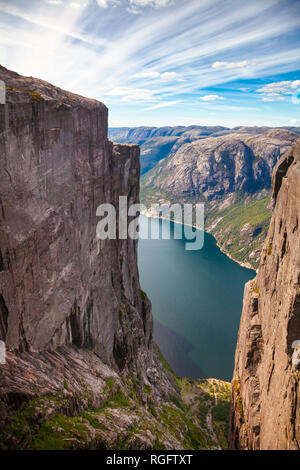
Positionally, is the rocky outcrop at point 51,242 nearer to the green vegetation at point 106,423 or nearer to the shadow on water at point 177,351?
the green vegetation at point 106,423

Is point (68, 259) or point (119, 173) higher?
point (119, 173)

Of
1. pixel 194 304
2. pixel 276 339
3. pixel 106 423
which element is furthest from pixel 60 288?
pixel 194 304

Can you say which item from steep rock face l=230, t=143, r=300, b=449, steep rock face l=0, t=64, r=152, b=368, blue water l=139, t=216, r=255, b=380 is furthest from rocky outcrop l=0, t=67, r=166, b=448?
blue water l=139, t=216, r=255, b=380

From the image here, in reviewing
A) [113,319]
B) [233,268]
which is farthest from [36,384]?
[233,268]

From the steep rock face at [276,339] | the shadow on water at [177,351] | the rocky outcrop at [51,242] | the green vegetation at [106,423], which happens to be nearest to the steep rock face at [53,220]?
the rocky outcrop at [51,242]

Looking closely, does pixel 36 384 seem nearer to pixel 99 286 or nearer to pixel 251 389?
pixel 99 286

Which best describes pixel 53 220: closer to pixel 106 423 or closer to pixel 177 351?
pixel 106 423
